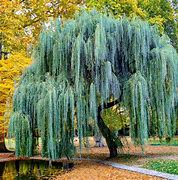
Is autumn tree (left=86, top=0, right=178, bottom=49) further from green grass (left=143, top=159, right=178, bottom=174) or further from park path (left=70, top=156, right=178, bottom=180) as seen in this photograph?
green grass (left=143, top=159, right=178, bottom=174)

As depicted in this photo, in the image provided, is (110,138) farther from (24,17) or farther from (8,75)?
(24,17)

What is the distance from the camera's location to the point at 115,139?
497 inches

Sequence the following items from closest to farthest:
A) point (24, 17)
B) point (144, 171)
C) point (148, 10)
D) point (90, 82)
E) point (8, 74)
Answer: point (144, 171) → point (90, 82) → point (8, 74) → point (24, 17) → point (148, 10)

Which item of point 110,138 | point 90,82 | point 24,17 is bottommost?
point 110,138

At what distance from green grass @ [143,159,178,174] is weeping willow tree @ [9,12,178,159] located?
0.82 m

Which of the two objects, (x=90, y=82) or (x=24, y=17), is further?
(x=24, y=17)

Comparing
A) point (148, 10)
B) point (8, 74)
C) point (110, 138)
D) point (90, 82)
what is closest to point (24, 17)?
point (8, 74)

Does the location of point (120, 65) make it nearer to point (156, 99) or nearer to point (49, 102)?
point (156, 99)

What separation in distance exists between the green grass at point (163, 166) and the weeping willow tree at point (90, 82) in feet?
2.68

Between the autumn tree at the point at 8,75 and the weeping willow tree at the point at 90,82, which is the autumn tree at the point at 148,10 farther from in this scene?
the weeping willow tree at the point at 90,82

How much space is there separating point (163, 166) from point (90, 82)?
3.43 metres

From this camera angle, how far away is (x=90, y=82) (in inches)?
429

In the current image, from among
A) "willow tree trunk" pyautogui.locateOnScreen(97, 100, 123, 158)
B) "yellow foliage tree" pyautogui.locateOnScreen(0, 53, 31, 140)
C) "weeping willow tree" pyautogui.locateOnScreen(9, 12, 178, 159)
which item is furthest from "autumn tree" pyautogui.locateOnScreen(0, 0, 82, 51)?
"willow tree trunk" pyautogui.locateOnScreen(97, 100, 123, 158)

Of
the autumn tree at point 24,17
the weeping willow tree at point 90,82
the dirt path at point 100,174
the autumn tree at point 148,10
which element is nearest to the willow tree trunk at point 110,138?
the weeping willow tree at point 90,82
